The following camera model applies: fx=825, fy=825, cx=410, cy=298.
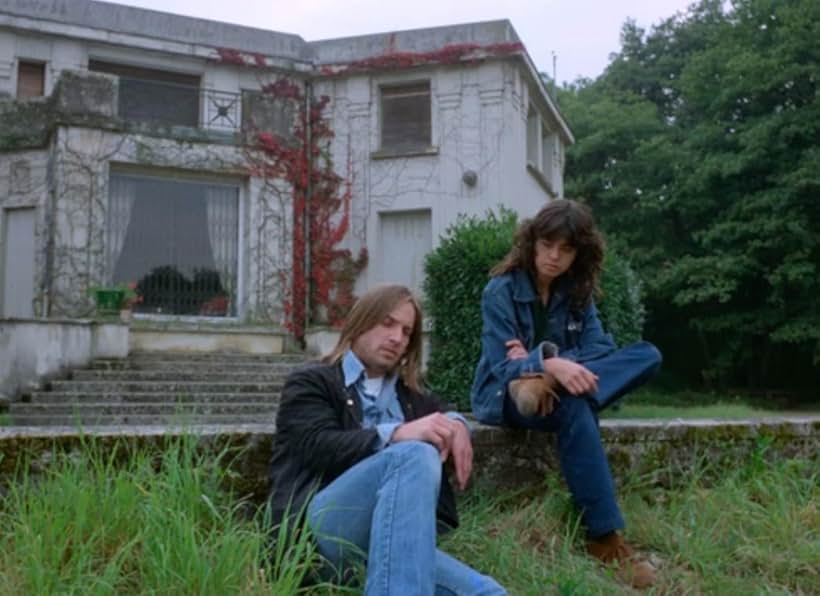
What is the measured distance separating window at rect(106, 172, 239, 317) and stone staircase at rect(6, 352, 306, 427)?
6.77 ft

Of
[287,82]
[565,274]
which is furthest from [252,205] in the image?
[565,274]

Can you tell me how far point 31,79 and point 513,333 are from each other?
42.8 feet

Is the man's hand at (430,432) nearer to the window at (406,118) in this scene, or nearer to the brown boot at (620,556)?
the brown boot at (620,556)

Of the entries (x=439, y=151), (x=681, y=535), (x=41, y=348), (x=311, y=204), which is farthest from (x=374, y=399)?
(x=439, y=151)

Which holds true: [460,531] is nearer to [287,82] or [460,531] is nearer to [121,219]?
[121,219]

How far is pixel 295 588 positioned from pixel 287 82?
13282mm

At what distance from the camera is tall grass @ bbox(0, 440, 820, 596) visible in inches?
87.9

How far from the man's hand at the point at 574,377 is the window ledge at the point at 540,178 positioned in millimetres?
12586

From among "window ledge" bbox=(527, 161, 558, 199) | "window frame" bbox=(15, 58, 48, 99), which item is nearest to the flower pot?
"window frame" bbox=(15, 58, 48, 99)

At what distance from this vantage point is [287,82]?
14570mm

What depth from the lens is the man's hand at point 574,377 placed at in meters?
2.98

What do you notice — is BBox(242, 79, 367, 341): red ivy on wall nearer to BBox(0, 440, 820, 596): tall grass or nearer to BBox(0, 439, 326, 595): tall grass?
BBox(0, 440, 820, 596): tall grass

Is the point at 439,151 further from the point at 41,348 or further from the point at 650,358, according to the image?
the point at 650,358

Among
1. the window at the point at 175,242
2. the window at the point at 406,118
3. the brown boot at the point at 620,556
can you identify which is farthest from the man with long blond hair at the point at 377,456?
the window at the point at 406,118
